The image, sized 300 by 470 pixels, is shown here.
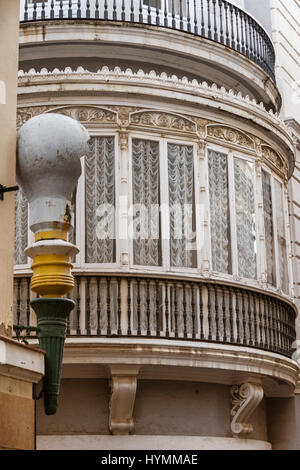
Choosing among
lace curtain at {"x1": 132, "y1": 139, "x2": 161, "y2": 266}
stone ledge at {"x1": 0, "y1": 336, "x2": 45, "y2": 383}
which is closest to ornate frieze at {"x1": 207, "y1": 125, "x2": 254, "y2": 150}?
lace curtain at {"x1": 132, "y1": 139, "x2": 161, "y2": 266}

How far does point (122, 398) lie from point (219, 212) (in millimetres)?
3343

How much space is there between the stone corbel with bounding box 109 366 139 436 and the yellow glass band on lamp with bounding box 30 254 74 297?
6811 mm

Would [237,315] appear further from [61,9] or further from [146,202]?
[61,9]

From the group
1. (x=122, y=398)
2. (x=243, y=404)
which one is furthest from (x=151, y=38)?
(x=243, y=404)

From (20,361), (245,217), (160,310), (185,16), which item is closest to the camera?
(20,361)

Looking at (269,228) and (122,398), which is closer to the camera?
(122,398)

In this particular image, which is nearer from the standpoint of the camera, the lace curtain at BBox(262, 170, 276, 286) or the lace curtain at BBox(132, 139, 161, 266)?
the lace curtain at BBox(132, 139, 161, 266)

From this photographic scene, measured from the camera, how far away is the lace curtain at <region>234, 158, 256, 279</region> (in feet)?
49.2

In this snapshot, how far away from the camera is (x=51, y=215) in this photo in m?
6.84

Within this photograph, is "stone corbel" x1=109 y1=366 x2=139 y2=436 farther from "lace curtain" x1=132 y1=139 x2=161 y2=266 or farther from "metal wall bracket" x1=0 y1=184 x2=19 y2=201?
"metal wall bracket" x1=0 y1=184 x2=19 y2=201

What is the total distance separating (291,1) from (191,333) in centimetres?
1041

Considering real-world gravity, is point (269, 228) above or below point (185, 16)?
below

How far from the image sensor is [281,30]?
20.4 m

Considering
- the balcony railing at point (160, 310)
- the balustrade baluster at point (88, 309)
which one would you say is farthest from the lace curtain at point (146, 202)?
the balustrade baluster at point (88, 309)
